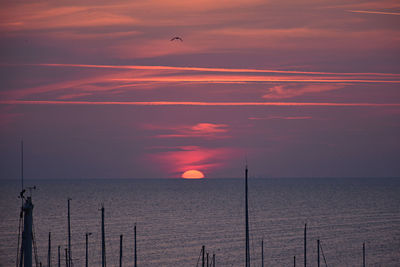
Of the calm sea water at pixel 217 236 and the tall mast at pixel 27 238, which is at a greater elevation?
the calm sea water at pixel 217 236

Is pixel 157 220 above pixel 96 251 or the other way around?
above

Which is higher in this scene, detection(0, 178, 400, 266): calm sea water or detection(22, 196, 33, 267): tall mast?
detection(0, 178, 400, 266): calm sea water

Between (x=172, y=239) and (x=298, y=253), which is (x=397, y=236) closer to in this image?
(x=298, y=253)

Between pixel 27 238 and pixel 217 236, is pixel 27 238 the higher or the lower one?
the lower one

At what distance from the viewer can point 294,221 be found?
6944 inches

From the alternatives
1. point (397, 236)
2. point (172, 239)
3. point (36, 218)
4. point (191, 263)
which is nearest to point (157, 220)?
point (36, 218)

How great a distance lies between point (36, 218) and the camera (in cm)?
17875

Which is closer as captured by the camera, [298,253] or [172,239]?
[298,253]

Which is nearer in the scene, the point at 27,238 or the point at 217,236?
the point at 27,238

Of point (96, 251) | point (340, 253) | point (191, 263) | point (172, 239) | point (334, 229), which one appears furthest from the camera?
point (334, 229)

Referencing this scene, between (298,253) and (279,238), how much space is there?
2228 cm

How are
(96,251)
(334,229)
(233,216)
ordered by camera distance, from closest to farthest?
1. (96,251)
2. (334,229)
3. (233,216)

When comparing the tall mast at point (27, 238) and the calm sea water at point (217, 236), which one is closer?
the tall mast at point (27, 238)

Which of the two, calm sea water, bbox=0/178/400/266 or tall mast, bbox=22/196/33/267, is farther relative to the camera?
calm sea water, bbox=0/178/400/266
